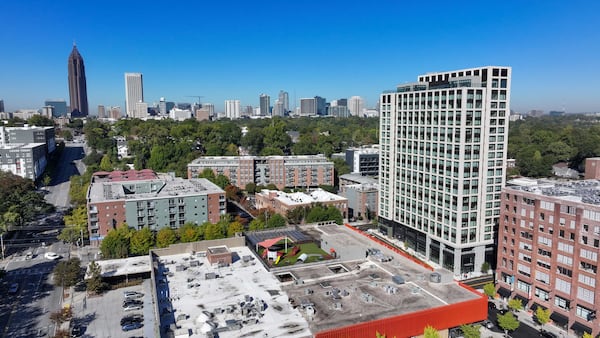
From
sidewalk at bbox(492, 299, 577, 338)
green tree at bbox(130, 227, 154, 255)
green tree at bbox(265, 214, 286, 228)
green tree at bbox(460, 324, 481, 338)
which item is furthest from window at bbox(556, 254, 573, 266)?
green tree at bbox(130, 227, 154, 255)

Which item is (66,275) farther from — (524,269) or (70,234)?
(524,269)

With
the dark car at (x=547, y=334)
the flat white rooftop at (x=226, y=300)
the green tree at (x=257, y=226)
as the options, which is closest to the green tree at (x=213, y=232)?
the green tree at (x=257, y=226)

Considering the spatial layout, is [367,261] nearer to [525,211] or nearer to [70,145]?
[525,211]

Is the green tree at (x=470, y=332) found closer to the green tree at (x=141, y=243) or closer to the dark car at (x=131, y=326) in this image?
the dark car at (x=131, y=326)

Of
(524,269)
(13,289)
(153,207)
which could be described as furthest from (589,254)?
(13,289)

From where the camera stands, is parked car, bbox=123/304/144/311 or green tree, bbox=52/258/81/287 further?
green tree, bbox=52/258/81/287

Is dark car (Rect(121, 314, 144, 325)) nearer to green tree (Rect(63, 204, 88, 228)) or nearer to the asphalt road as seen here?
the asphalt road
